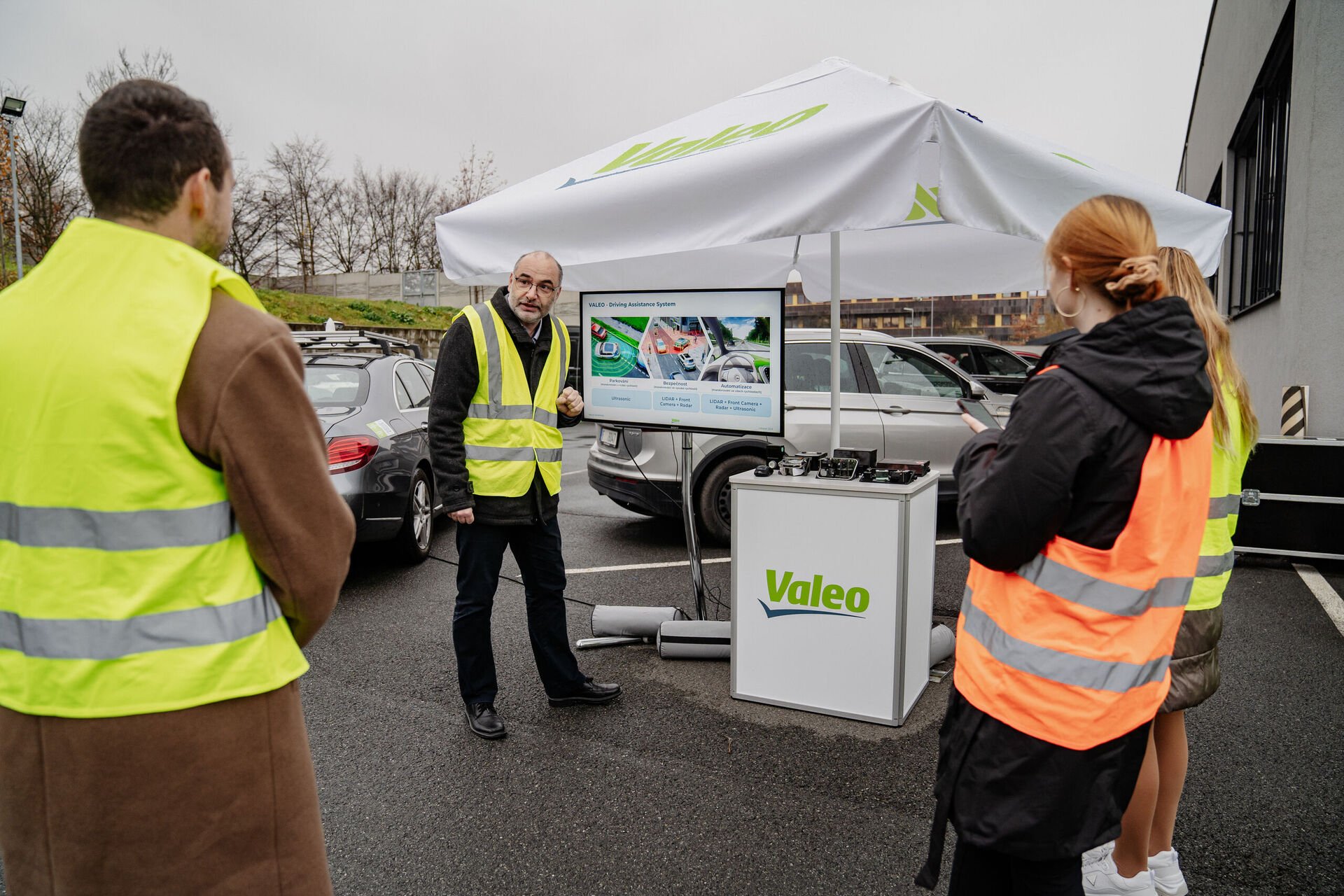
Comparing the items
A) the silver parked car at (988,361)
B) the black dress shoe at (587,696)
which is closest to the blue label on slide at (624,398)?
the black dress shoe at (587,696)

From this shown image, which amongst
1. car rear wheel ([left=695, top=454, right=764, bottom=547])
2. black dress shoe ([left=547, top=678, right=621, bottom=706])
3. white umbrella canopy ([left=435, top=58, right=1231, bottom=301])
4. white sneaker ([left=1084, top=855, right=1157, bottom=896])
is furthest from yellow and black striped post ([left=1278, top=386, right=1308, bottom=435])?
black dress shoe ([left=547, top=678, right=621, bottom=706])

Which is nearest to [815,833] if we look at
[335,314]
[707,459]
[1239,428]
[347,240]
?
[1239,428]

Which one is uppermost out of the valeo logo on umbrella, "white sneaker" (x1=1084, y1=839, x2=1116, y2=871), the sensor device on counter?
the valeo logo on umbrella

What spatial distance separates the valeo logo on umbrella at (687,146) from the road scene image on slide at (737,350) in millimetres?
777

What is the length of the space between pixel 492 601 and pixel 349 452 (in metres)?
2.55

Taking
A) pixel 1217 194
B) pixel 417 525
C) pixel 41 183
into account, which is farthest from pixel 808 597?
pixel 41 183

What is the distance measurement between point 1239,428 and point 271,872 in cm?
253

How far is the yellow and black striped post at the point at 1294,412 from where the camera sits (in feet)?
22.9

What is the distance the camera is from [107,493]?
4.02 feet

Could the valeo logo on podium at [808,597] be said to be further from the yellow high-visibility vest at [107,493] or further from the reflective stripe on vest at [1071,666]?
the yellow high-visibility vest at [107,493]

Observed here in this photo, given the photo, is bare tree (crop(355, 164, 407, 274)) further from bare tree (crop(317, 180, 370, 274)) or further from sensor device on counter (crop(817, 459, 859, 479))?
sensor device on counter (crop(817, 459, 859, 479))

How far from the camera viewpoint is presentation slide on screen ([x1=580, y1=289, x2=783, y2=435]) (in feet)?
12.9

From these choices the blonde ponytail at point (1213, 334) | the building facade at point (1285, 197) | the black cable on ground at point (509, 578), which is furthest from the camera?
the building facade at point (1285, 197)

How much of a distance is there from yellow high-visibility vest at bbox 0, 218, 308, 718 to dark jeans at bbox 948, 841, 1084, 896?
4.70 ft
